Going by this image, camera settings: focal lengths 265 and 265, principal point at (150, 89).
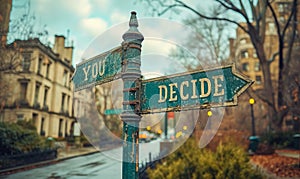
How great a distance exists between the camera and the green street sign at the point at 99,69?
8.27ft

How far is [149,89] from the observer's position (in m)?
2.36

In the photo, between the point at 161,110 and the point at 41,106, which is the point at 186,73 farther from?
the point at 41,106

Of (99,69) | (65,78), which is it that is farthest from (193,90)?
(65,78)

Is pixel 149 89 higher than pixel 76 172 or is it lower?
higher

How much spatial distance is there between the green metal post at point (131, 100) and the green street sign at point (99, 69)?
0.38 ft

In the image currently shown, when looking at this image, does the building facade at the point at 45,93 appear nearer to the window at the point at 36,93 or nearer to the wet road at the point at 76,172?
the window at the point at 36,93

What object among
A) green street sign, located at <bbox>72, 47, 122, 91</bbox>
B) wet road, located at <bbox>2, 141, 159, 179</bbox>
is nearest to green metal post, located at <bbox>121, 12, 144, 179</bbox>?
green street sign, located at <bbox>72, 47, 122, 91</bbox>

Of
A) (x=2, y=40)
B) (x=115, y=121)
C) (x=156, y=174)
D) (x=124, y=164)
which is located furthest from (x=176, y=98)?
(x=115, y=121)

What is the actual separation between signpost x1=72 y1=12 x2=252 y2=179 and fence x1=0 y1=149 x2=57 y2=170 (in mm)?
12759

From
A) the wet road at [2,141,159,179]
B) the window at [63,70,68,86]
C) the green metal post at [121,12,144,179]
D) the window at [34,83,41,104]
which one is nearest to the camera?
the green metal post at [121,12,144,179]

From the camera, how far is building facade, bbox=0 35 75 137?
30250 mm

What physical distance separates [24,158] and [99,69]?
1405cm

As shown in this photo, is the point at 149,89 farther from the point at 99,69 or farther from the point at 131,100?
the point at 99,69

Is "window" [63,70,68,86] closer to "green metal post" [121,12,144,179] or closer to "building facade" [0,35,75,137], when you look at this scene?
"building facade" [0,35,75,137]
